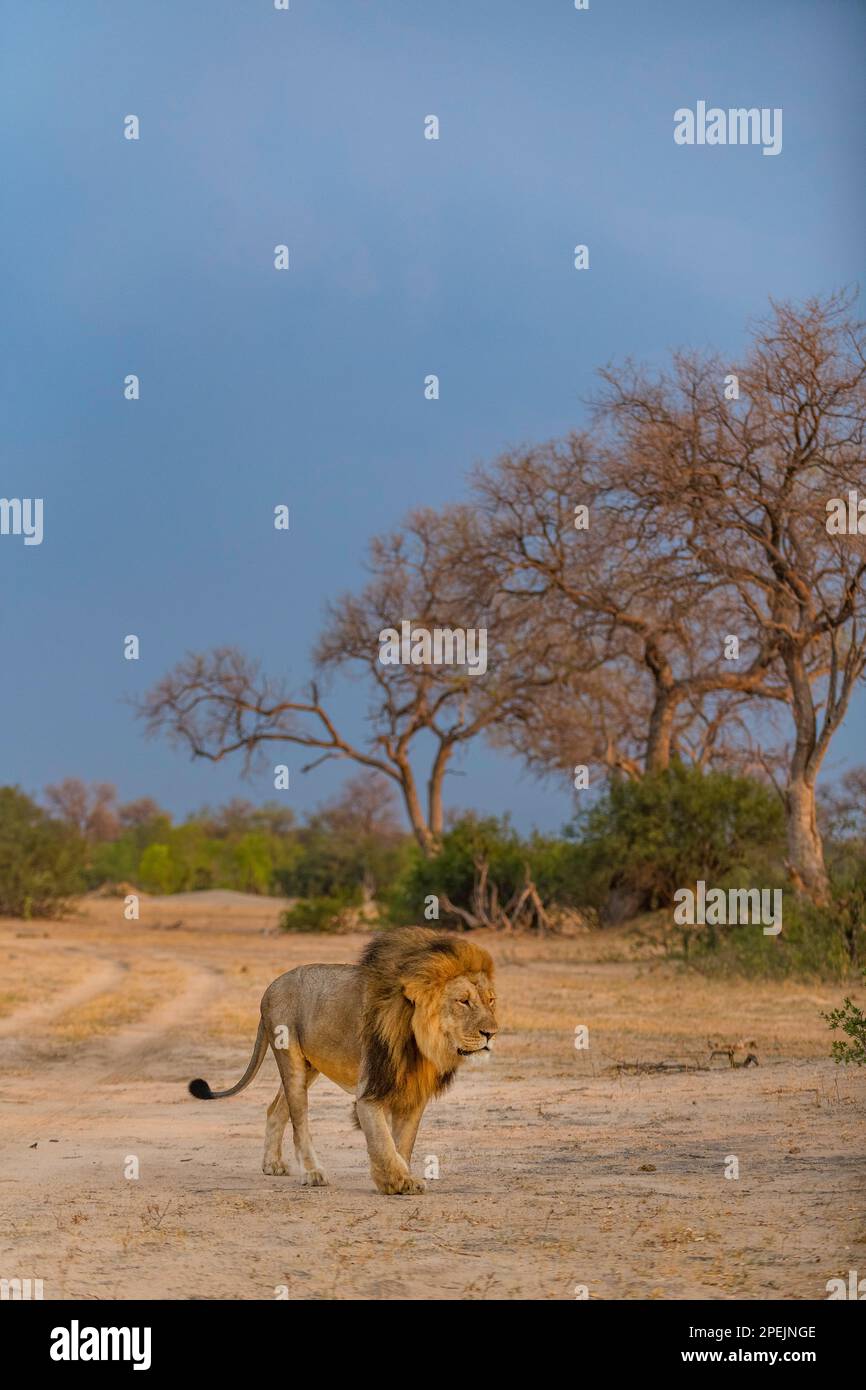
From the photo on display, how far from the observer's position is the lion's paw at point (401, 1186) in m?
6.60

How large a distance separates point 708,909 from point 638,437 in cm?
733

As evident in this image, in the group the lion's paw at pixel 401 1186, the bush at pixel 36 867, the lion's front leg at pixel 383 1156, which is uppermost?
the bush at pixel 36 867

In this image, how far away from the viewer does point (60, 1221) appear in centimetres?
613

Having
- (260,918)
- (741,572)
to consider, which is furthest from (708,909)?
(260,918)

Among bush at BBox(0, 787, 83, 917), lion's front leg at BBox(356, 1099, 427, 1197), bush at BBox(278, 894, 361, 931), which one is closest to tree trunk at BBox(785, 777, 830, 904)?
lion's front leg at BBox(356, 1099, 427, 1197)

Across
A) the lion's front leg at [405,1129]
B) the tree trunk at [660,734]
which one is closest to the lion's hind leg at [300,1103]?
the lion's front leg at [405,1129]

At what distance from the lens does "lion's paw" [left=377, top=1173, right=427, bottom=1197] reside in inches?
260

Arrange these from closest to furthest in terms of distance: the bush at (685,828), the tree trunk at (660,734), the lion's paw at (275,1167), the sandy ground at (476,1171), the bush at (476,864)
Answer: the sandy ground at (476,1171), the lion's paw at (275,1167), the bush at (685,828), the tree trunk at (660,734), the bush at (476,864)

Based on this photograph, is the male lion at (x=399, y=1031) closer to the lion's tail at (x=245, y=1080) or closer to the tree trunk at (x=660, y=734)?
the lion's tail at (x=245, y=1080)

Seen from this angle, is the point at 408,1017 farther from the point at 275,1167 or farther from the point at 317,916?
the point at 317,916

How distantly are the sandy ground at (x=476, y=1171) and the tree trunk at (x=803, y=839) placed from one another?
5882 millimetres

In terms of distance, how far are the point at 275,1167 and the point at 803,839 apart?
627 inches

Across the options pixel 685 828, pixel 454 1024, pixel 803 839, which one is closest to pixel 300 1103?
pixel 454 1024
